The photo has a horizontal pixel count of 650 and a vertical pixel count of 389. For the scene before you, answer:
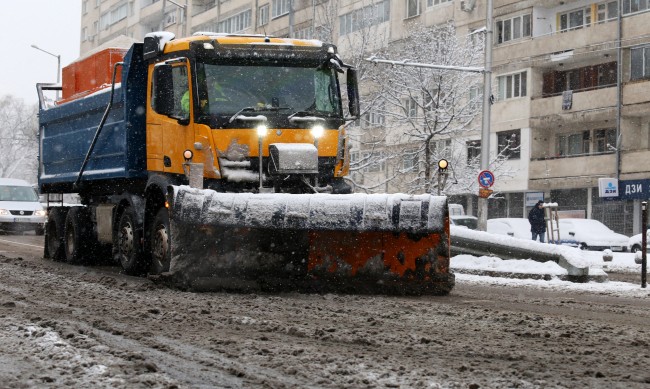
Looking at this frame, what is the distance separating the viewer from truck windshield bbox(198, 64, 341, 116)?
12586 millimetres

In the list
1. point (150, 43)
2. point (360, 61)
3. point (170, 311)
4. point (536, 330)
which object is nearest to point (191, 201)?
point (170, 311)

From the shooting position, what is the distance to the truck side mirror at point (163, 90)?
13.0 meters

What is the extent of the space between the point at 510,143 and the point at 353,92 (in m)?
34.2

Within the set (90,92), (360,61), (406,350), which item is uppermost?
(360,61)

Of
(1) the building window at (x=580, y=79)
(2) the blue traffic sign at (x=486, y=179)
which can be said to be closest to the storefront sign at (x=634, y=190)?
(1) the building window at (x=580, y=79)

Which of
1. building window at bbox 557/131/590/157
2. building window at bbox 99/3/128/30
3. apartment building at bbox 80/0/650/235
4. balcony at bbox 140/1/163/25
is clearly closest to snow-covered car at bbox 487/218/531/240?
apartment building at bbox 80/0/650/235

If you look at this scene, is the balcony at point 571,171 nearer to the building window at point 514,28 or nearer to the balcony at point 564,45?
the balcony at point 564,45

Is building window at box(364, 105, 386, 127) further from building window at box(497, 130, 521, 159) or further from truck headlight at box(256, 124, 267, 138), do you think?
truck headlight at box(256, 124, 267, 138)

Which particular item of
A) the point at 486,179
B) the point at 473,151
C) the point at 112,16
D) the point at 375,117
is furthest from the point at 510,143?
the point at 112,16

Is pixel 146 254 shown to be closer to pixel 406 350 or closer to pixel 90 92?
pixel 90 92

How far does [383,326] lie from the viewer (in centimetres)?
828

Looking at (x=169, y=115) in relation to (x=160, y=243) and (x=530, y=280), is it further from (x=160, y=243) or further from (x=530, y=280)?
(x=530, y=280)

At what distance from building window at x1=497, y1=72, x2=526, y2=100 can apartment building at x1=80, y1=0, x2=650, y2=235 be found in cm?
4

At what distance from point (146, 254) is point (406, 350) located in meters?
7.29
